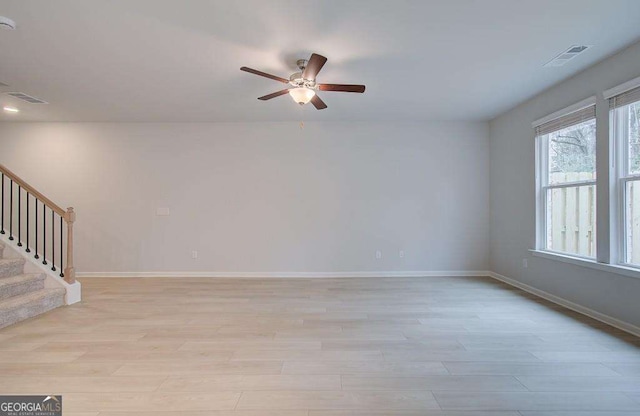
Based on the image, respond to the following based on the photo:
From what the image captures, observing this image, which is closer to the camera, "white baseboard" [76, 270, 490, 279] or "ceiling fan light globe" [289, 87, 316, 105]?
"ceiling fan light globe" [289, 87, 316, 105]

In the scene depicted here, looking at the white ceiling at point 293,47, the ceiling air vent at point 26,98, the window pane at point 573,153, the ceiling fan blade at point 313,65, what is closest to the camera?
the white ceiling at point 293,47

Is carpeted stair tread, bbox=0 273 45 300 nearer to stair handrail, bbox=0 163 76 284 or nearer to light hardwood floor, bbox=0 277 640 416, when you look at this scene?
stair handrail, bbox=0 163 76 284

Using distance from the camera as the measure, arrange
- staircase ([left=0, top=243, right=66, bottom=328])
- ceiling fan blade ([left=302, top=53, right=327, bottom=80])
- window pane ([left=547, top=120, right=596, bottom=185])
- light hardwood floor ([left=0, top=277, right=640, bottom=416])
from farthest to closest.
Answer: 1. window pane ([left=547, top=120, right=596, bottom=185])
2. staircase ([left=0, top=243, right=66, bottom=328])
3. ceiling fan blade ([left=302, top=53, right=327, bottom=80])
4. light hardwood floor ([left=0, top=277, right=640, bottom=416])

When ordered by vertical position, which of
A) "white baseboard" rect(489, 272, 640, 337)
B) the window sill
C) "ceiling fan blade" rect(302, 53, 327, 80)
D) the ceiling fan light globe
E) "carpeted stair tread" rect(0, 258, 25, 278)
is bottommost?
"white baseboard" rect(489, 272, 640, 337)

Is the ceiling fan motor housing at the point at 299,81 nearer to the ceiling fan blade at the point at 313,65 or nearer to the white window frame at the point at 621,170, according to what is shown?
the ceiling fan blade at the point at 313,65

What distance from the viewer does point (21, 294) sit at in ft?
11.8

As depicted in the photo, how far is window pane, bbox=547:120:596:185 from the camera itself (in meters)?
3.51

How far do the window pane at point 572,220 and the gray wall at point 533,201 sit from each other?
0.22 m

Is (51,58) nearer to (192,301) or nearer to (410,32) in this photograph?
(192,301)

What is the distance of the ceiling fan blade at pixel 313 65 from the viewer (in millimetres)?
2614

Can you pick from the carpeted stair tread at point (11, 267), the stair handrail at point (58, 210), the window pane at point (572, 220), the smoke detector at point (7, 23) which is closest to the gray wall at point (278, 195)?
the window pane at point (572, 220)

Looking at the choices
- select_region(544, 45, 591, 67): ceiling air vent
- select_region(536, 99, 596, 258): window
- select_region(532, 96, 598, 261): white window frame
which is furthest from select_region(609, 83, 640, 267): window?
select_region(532, 96, 598, 261): white window frame

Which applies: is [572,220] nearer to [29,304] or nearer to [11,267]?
[29,304]

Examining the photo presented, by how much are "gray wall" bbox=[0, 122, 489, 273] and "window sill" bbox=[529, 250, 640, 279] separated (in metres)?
1.40
